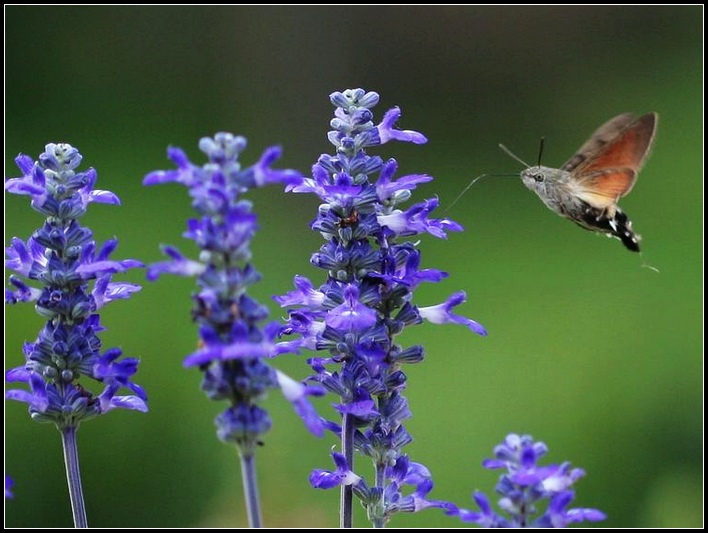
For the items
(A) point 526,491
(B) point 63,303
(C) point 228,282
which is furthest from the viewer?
(B) point 63,303

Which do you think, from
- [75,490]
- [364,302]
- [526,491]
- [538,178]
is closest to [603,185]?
[538,178]

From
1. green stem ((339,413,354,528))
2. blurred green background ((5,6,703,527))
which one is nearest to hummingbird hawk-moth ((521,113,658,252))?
green stem ((339,413,354,528))

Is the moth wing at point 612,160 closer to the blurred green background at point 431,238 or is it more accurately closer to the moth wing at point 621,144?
the moth wing at point 621,144

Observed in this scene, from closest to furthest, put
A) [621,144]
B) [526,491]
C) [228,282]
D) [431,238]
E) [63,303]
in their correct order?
1. [228,282]
2. [526,491]
3. [63,303]
4. [621,144]
5. [431,238]

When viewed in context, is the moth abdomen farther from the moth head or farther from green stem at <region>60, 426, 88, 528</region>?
green stem at <region>60, 426, 88, 528</region>

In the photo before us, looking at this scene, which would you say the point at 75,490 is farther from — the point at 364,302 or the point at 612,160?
the point at 612,160
